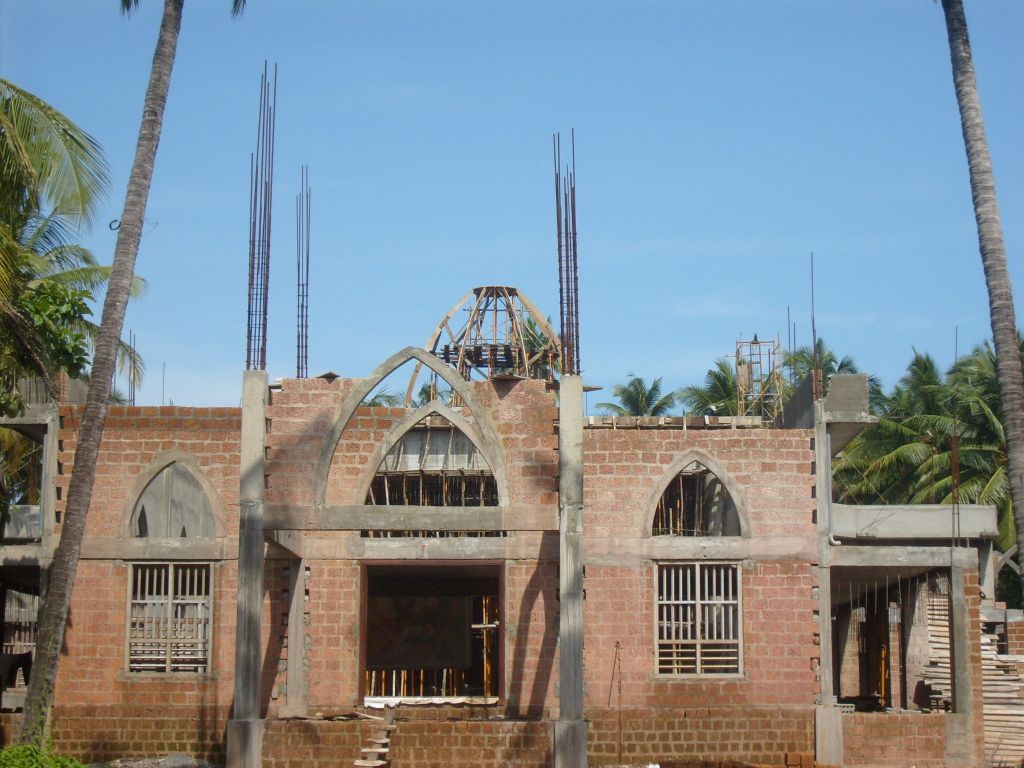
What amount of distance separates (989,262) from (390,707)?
10886mm

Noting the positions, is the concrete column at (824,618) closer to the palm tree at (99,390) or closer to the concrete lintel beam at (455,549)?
the concrete lintel beam at (455,549)

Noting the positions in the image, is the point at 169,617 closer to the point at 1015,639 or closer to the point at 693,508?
the point at 693,508

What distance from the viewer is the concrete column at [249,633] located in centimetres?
1942

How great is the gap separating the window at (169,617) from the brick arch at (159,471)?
22.3 inches

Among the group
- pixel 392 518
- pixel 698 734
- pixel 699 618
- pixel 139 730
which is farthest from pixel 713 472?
pixel 139 730

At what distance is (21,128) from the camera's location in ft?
56.0

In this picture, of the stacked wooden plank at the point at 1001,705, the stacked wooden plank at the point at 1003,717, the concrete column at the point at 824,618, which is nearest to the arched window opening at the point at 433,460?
the concrete column at the point at 824,618

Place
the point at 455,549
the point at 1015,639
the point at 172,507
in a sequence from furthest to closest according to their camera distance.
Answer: the point at 172,507 < the point at 1015,639 < the point at 455,549

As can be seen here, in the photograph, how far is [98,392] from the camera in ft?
57.0

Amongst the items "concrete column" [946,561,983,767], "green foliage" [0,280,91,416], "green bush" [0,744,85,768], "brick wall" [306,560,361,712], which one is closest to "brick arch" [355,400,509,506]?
"brick wall" [306,560,361,712]

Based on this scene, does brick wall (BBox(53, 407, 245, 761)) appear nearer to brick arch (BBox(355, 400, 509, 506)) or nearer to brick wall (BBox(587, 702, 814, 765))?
brick arch (BBox(355, 400, 509, 506))

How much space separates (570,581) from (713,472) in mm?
3376

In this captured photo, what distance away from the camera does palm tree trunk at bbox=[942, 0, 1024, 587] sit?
1619cm

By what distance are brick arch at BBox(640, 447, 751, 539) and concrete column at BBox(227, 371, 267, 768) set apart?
Result: 5.57m
